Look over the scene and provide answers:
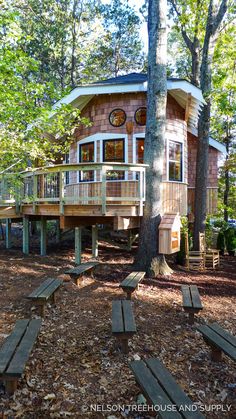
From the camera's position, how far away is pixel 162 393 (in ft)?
8.20

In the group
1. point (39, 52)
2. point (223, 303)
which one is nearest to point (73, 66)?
point (39, 52)

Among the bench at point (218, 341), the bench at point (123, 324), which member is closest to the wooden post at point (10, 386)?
the bench at point (123, 324)

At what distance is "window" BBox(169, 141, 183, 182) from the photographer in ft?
34.2

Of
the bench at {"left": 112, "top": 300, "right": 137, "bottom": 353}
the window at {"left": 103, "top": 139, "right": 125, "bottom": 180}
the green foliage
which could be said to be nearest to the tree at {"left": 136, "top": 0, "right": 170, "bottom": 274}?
the bench at {"left": 112, "top": 300, "right": 137, "bottom": 353}

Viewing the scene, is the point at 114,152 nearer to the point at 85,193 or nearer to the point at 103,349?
the point at 85,193

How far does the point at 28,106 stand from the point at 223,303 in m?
6.12

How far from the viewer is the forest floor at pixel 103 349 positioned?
2877 millimetres

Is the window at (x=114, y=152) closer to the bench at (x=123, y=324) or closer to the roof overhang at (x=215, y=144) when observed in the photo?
the roof overhang at (x=215, y=144)

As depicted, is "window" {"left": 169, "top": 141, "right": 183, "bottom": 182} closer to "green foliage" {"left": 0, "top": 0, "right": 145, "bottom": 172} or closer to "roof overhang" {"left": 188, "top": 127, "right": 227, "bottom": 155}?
"roof overhang" {"left": 188, "top": 127, "right": 227, "bottom": 155}

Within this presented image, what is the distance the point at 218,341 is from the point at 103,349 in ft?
4.79

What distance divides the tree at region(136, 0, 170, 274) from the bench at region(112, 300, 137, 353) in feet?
9.22

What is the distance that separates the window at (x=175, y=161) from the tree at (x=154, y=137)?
329 centimetres

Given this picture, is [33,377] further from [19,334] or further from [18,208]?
[18,208]

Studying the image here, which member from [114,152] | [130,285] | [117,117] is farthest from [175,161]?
[130,285]
